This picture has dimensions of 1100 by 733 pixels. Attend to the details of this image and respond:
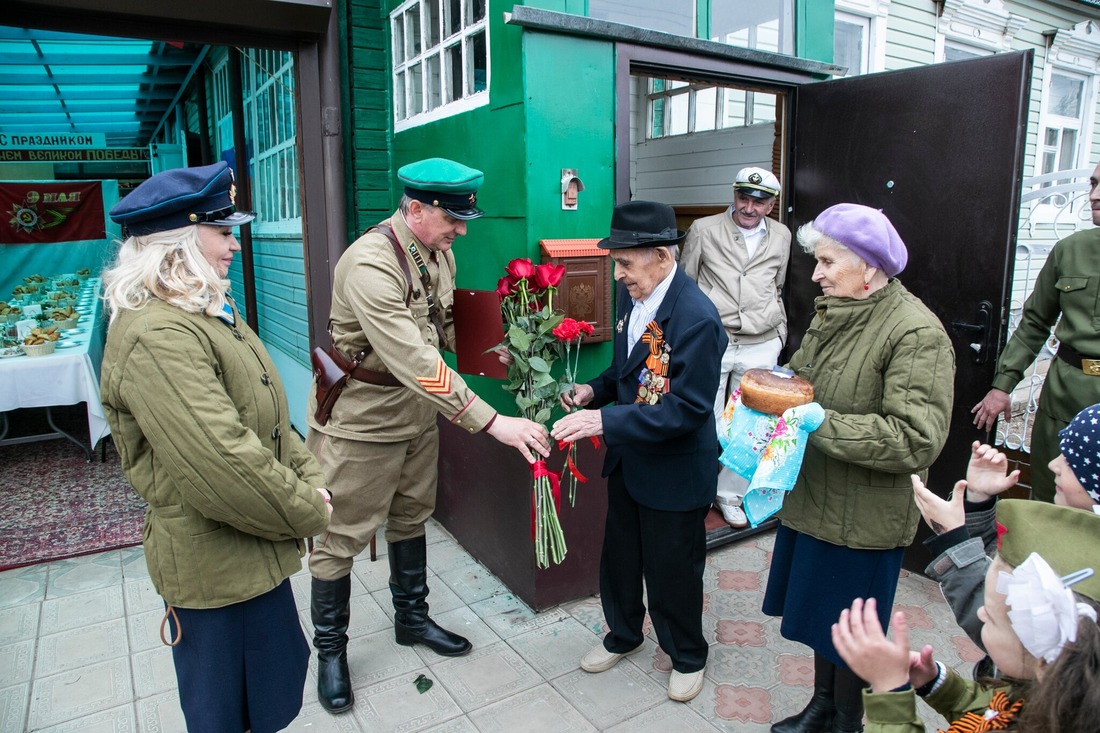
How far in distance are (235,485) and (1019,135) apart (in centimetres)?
361

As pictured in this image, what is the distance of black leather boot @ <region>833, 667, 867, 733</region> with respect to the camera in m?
2.41

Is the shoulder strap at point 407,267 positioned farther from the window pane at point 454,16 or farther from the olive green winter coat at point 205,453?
the window pane at point 454,16

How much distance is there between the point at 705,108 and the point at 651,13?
3.33m

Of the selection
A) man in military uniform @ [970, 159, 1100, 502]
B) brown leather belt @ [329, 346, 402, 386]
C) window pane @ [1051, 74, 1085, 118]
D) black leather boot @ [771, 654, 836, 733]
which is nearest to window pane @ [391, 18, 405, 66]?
brown leather belt @ [329, 346, 402, 386]

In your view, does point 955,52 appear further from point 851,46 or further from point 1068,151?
point 1068,151

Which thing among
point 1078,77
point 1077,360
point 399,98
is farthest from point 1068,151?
point 399,98

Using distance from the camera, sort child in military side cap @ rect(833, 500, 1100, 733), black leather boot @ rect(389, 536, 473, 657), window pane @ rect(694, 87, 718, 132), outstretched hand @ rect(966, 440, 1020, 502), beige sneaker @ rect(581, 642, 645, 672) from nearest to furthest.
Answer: child in military side cap @ rect(833, 500, 1100, 733) → outstretched hand @ rect(966, 440, 1020, 502) → beige sneaker @ rect(581, 642, 645, 672) → black leather boot @ rect(389, 536, 473, 657) → window pane @ rect(694, 87, 718, 132)

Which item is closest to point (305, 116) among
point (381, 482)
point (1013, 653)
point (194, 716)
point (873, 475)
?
point (381, 482)

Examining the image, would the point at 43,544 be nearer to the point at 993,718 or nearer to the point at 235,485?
the point at 235,485

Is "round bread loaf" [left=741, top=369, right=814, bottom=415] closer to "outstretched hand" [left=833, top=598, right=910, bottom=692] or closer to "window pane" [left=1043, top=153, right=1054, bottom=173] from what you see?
"outstretched hand" [left=833, top=598, right=910, bottom=692]

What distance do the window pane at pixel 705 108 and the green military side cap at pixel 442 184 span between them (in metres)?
4.60

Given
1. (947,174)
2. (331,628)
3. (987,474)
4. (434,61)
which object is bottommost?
(331,628)

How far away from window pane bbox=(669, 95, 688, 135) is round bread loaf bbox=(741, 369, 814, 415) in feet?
17.4

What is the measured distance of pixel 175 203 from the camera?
175 centimetres
